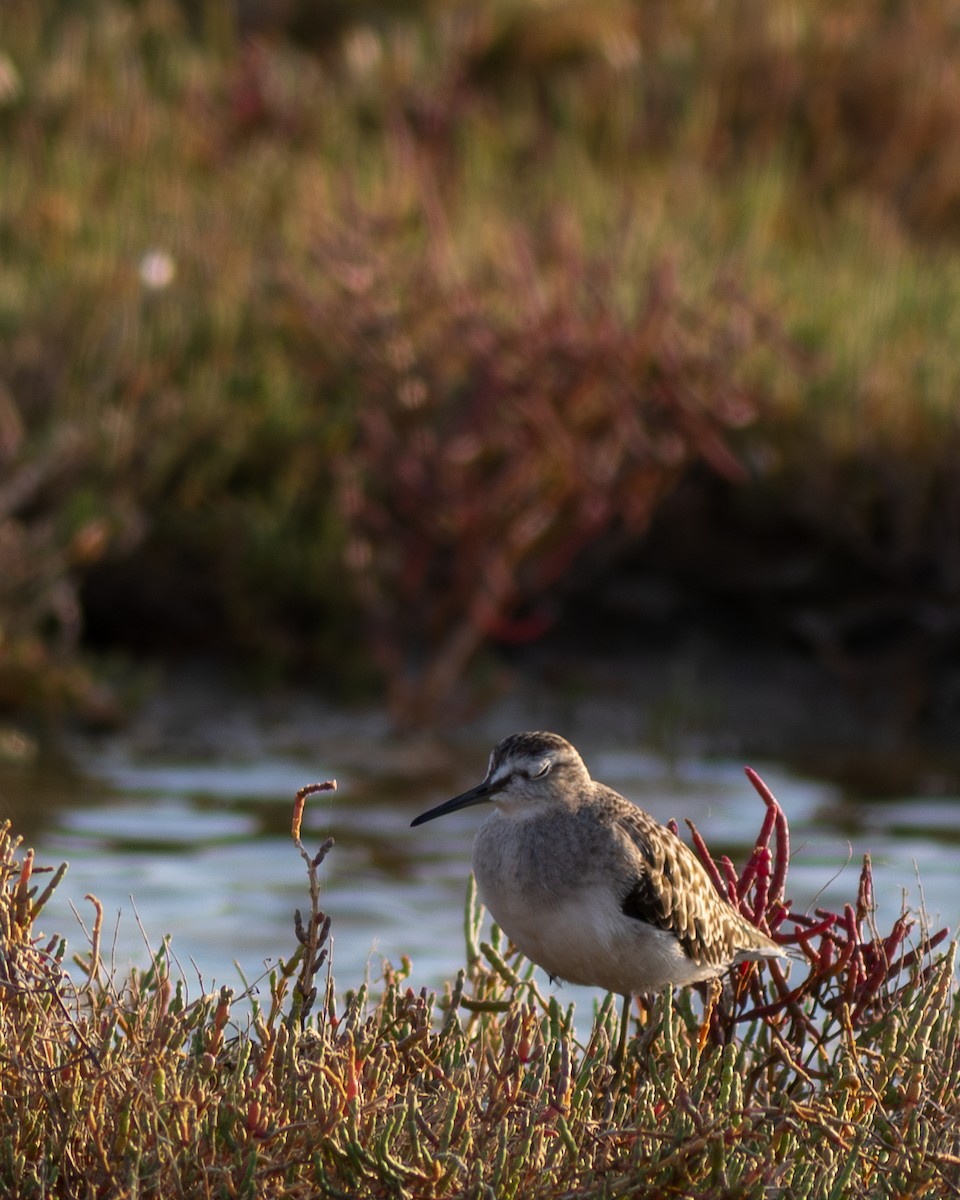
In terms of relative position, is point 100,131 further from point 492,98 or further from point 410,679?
point 410,679

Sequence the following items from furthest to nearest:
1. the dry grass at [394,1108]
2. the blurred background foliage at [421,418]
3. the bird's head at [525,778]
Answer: the blurred background foliage at [421,418], the bird's head at [525,778], the dry grass at [394,1108]

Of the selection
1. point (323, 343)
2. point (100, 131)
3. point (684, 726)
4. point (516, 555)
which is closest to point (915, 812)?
point (684, 726)

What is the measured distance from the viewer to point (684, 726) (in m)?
9.93

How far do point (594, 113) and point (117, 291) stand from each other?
547cm

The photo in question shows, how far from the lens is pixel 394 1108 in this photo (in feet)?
12.3

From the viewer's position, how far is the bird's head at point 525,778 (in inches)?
192

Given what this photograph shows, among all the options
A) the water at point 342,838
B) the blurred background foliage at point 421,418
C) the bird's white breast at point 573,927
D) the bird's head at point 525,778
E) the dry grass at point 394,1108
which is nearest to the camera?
the dry grass at point 394,1108

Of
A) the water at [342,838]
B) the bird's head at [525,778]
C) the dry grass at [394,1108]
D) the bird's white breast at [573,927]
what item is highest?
the water at [342,838]

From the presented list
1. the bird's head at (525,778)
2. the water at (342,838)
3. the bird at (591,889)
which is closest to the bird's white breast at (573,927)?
the bird at (591,889)

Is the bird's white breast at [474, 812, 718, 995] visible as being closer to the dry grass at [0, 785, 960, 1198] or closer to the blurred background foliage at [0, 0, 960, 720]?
the dry grass at [0, 785, 960, 1198]

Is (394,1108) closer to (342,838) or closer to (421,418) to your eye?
(342,838)

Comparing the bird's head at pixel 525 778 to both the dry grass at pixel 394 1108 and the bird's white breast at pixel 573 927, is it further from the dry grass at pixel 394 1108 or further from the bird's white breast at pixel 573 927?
the dry grass at pixel 394 1108

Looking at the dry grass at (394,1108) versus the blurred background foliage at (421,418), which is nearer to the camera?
the dry grass at (394,1108)

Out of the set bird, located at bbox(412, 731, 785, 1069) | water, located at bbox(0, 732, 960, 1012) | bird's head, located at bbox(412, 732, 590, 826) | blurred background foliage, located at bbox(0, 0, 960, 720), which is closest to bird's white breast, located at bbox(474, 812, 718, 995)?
bird, located at bbox(412, 731, 785, 1069)
